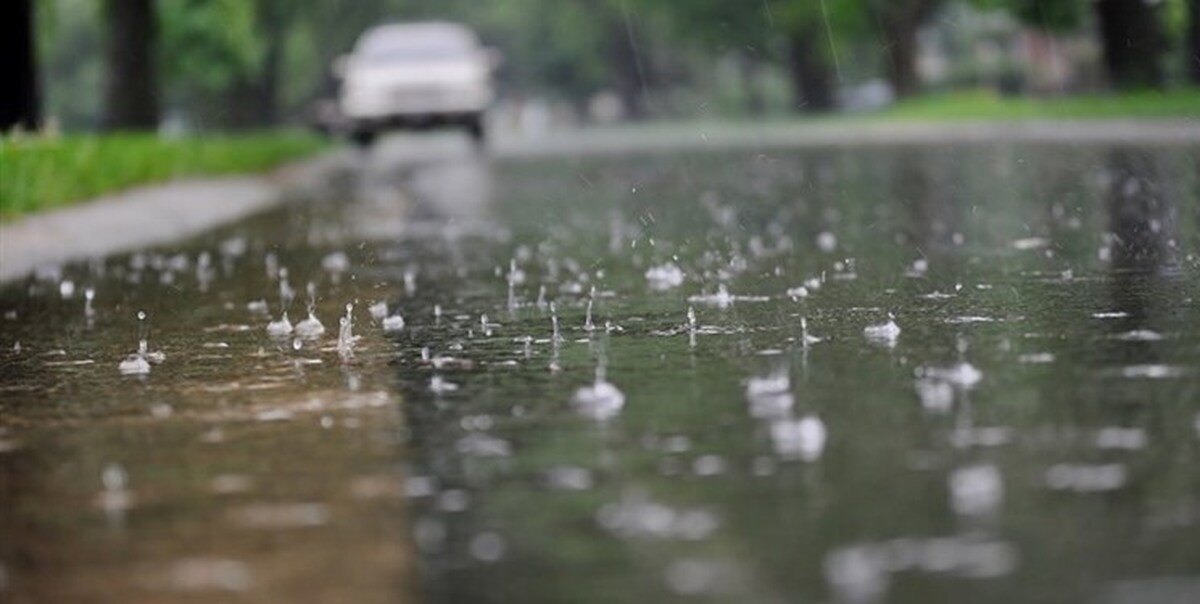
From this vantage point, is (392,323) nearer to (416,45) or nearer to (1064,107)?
(1064,107)

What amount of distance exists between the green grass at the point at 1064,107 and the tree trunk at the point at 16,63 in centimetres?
1653

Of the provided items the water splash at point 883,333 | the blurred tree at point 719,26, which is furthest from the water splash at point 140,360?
the blurred tree at point 719,26

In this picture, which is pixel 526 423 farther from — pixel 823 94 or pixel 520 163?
pixel 823 94

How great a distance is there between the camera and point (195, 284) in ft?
47.1

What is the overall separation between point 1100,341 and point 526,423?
2608mm

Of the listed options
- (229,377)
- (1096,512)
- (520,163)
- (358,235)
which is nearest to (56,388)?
(229,377)

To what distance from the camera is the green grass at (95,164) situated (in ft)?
65.6

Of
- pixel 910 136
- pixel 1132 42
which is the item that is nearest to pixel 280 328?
pixel 910 136

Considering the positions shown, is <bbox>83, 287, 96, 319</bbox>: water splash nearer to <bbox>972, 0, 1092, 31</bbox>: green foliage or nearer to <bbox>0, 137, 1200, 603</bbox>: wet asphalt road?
<bbox>0, 137, 1200, 603</bbox>: wet asphalt road

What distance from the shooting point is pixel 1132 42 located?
47094 millimetres

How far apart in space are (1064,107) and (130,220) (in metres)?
27.6

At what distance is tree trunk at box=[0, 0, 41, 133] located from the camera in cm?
2998

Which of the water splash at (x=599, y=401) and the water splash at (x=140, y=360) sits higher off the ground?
the water splash at (x=140, y=360)

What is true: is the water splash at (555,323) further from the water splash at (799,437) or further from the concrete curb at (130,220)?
the concrete curb at (130,220)
